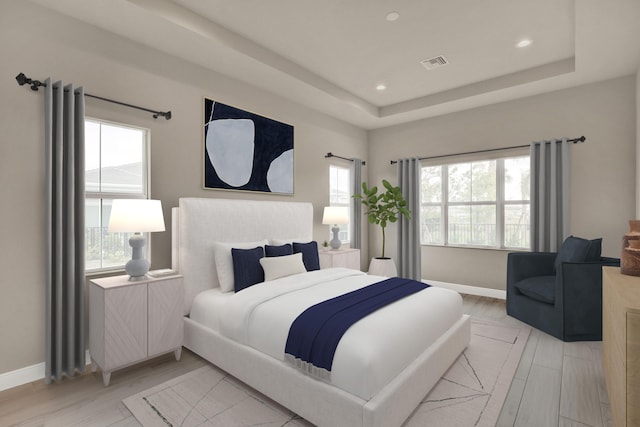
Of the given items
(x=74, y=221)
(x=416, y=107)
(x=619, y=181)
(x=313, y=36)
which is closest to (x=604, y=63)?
(x=619, y=181)

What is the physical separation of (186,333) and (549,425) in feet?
8.81

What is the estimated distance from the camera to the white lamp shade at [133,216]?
7.86 feet

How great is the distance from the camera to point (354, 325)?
1.94 meters

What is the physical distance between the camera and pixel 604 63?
3391 millimetres

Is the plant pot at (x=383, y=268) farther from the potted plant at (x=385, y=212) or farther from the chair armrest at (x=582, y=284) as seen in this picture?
the chair armrest at (x=582, y=284)

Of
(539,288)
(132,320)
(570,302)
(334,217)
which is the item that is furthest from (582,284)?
(132,320)

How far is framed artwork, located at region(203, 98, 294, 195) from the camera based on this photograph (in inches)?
137

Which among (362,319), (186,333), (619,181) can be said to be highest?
(619,181)

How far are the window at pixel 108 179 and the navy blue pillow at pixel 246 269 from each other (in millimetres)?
967

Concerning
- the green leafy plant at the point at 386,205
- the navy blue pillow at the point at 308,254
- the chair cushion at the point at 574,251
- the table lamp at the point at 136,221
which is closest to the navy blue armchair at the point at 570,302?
the chair cushion at the point at 574,251

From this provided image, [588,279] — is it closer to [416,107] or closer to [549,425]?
[549,425]

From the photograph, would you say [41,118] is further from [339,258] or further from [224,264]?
[339,258]

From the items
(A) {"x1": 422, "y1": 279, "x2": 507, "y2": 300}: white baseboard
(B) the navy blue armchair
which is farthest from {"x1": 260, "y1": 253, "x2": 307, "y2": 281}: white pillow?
(A) {"x1": 422, "y1": 279, "x2": 507, "y2": 300}: white baseboard

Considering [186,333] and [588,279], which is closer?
[186,333]
